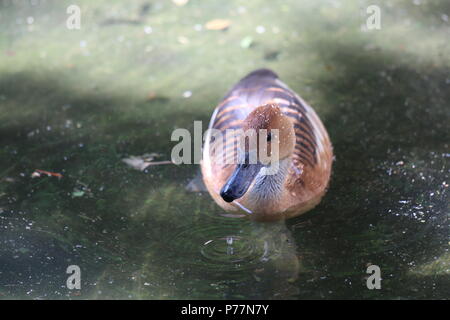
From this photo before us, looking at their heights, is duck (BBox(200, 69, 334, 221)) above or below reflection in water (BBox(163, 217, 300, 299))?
above

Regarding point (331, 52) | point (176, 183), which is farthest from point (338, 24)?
point (176, 183)

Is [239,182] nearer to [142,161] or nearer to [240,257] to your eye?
[240,257]

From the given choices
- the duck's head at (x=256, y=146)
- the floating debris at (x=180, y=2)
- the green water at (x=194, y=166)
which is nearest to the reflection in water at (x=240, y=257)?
the green water at (x=194, y=166)

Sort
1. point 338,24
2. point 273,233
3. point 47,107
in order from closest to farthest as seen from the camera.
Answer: point 273,233, point 47,107, point 338,24

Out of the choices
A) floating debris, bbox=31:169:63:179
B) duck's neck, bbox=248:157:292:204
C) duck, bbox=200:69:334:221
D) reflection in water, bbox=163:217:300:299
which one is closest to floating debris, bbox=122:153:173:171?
duck, bbox=200:69:334:221

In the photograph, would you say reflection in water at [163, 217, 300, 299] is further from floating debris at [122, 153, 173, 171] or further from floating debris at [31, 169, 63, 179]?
floating debris at [31, 169, 63, 179]

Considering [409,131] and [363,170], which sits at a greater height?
[409,131]

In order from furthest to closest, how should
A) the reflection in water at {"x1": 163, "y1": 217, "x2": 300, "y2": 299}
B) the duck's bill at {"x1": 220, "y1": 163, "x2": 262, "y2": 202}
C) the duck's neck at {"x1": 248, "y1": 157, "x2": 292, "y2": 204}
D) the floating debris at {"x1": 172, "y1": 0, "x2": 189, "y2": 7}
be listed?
the floating debris at {"x1": 172, "y1": 0, "x2": 189, "y2": 7}
the duck's neck at {"x1": 248, "y1": 157, "x2": 292, "y2": 204}
the duck's bill at {"x1": 220, "y1": 163, "x2": 262, "y2": 202}
the reflection in water at {"x1": 163, "y1": 217, "x2": 300, "y2": 299}
